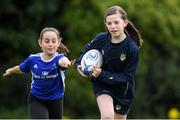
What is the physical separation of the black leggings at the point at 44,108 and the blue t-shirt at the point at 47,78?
6cm

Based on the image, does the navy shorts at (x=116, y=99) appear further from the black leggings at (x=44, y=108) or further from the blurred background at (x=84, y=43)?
the blurred background at (x=84, y=43)

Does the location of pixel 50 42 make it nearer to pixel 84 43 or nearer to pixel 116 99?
pixel 116 99

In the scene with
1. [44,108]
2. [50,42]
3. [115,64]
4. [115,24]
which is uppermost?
[115,24]

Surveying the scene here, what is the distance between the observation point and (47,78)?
8.73 m

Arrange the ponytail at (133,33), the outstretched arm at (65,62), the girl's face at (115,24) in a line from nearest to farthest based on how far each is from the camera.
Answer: the outstretched arm at (65,62), the girl's face at (115,24), the ponytail at (133,33)

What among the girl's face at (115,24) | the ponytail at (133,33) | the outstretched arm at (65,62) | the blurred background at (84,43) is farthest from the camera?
the blurred background at (84,43)

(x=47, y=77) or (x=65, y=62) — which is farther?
(x=47, y=77)

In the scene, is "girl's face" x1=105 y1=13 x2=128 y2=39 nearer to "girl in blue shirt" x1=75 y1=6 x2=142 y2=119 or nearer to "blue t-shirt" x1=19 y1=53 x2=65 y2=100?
"girl in blue shirt" x1=75 y1=6 x2=142 y2=119

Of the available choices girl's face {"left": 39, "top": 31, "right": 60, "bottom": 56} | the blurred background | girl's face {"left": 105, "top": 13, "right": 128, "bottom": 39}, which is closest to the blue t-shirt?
girl's face {"left": 39, "top": 31, "right": 60, "bottom": 56}

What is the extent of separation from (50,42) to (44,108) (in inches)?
32.2

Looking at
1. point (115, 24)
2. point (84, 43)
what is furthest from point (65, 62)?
point (84, 43)

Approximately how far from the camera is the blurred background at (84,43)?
21.1 m

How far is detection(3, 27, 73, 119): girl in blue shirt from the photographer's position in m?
8.66

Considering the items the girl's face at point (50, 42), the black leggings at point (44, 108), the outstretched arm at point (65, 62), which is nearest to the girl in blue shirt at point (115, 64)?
the outstretched arm at point (65, 62)
